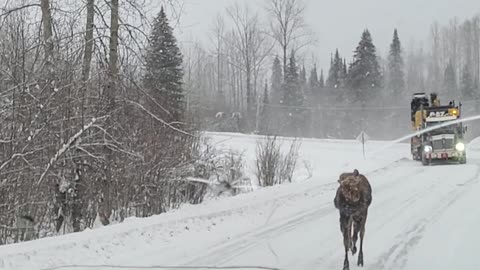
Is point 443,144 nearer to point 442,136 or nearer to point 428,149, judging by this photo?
point 442,136

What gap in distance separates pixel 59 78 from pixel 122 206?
3.31m

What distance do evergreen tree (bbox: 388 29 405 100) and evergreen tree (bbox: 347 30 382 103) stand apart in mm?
10459

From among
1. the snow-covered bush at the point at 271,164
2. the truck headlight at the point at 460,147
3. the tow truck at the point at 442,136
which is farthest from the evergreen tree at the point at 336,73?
the snow-covered bush at the point at 271,164

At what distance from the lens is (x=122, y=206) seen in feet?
42.1

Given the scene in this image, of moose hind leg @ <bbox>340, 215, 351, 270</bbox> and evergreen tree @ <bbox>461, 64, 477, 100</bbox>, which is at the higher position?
evergreen tree @ <bbox>461, 64, 477, 100</bbox>

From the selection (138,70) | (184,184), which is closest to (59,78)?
(138,70)

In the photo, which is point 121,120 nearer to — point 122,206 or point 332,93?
point 122,206

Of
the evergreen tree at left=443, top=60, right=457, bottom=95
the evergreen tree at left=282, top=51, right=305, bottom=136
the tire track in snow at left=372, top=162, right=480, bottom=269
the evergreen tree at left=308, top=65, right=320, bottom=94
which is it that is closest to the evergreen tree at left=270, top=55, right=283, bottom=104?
the evergreen tree at left=308, top=65, right=320, bottom=94

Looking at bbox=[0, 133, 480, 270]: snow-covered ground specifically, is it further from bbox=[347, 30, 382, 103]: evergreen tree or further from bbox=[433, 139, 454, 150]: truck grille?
bbox=[347, 30, 382, 103]: evergreen tree

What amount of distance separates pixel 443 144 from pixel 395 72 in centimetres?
5923

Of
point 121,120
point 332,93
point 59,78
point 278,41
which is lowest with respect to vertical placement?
point 121,120

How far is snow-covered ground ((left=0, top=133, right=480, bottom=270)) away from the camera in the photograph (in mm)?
8203

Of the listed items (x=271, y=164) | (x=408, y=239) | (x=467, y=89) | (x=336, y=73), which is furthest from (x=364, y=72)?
(x=408, y=239)

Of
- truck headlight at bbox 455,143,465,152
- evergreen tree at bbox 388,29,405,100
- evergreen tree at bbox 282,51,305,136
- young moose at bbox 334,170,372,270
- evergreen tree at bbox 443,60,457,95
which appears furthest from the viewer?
evergreen tree at bbox 443,60,457,95
